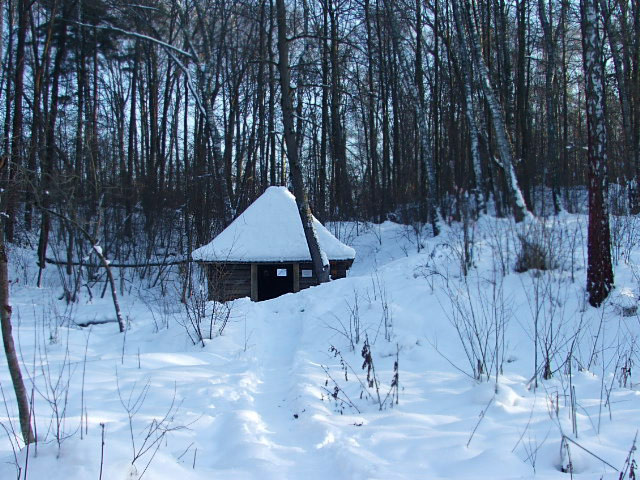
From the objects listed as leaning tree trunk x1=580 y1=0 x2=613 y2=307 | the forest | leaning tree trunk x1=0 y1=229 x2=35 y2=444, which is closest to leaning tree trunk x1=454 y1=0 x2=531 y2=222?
the forest

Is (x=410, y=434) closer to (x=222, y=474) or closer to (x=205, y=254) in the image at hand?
(x=222, y=474)

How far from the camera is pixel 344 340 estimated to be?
5.61 metres

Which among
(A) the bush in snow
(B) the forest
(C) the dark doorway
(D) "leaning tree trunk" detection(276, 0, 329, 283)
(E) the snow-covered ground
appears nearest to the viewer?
(E) the snow-covered ground

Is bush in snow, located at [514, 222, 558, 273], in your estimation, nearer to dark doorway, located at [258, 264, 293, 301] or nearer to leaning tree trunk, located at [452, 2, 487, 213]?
dark doorway, located at [258, 264, 293, 301]

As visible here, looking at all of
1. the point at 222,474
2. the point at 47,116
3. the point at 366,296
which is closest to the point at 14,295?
the point at 47,116

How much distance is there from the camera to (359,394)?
12.5 feet

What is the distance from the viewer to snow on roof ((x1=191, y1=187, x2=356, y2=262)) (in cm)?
1076

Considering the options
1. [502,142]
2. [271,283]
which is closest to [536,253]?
[502,142]


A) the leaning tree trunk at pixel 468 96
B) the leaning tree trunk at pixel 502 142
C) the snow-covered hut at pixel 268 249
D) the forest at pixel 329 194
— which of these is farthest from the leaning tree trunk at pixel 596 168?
the leaning tree trunk at pixel 468 96

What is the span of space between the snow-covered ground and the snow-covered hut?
3.46 metres

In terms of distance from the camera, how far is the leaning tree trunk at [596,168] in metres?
5.50

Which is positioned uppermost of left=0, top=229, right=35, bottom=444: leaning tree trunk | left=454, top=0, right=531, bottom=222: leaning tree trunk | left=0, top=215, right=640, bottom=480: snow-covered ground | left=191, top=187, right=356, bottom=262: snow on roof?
left=454, top=0, right=531, bottom=222: leaning tree trunk

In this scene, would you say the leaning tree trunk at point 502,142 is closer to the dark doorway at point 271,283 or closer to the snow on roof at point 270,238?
the snow on roof at point 270,238

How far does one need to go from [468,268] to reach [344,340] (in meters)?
2.48
